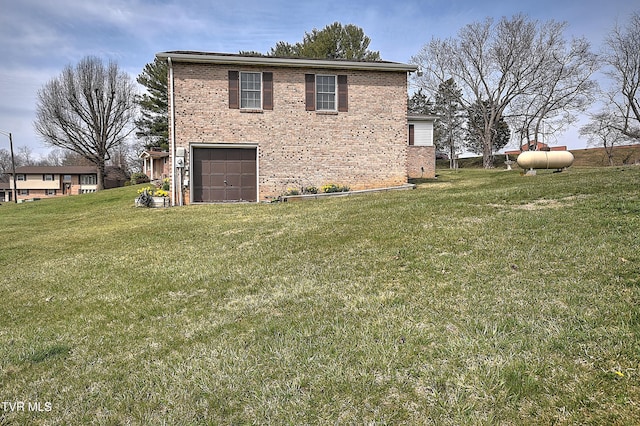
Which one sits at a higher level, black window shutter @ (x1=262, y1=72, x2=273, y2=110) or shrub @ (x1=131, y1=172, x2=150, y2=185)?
black window shutter @ (x1=262, y1=72, x2=273, y2=110)

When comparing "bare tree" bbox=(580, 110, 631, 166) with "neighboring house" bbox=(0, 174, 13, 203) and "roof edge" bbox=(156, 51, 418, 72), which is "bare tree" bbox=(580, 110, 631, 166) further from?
"neighboring house" bbox=(0, 174, 13, 203)

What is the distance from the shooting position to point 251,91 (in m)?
15.4

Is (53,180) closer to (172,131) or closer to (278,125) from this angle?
(172,131)

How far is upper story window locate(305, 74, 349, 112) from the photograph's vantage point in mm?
15914

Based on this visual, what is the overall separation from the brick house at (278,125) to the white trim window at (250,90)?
0.13 feet

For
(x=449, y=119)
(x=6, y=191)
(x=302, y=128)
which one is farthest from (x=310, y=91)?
(x=6, y=191)

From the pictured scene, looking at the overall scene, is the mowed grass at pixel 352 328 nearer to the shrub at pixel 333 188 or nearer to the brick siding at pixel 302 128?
the shrub at pixel 333 188

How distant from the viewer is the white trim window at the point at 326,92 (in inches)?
627

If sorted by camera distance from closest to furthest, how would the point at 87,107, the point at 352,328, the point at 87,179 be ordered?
the point at 352,328, the point at 87,107, the point at 87,179

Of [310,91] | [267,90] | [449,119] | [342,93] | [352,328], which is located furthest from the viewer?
[449,119]

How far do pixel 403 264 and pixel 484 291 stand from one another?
4.25 feet

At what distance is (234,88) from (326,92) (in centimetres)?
379

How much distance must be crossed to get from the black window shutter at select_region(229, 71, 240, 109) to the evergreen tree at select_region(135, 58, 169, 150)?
22684 millimetres

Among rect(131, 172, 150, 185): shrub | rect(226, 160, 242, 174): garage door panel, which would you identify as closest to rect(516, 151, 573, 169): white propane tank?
rect(226, 160, 242, 174): garage door panel
